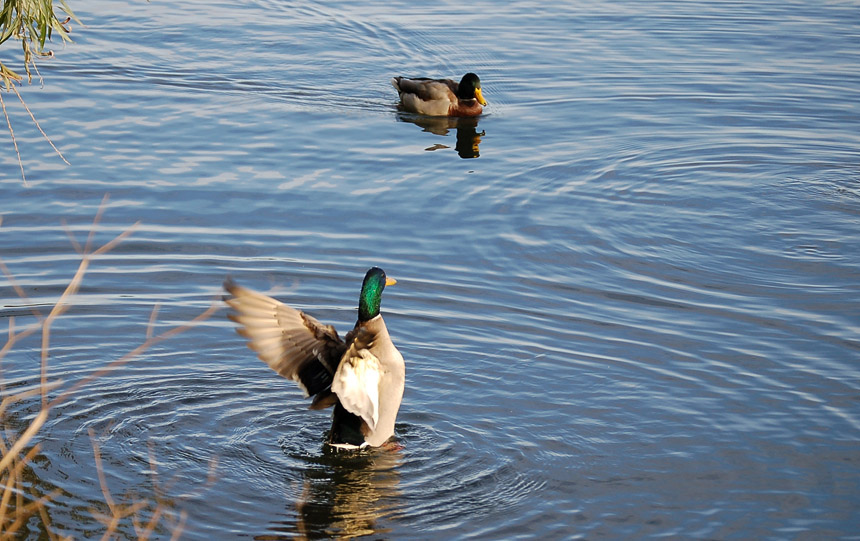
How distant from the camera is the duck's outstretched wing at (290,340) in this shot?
6.65 m

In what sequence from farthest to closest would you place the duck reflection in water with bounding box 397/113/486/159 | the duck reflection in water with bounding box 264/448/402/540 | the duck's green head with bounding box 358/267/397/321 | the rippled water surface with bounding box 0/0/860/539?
the duck reflection in water with bounding box 397/113/486/159 < the duck's green head with bounding box 358/267/397/321 < the rippled water surface with bounding box 0/0/860/539 < the duck reflection in water with bounding box 264/448/402/540

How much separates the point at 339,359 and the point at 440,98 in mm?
9377

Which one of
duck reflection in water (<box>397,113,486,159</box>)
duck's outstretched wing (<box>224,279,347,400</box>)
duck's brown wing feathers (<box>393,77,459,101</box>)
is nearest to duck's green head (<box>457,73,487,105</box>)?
duck's brown wing feathers (<box>393,77,459,101</box>)

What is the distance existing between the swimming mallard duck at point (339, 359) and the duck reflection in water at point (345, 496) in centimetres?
14

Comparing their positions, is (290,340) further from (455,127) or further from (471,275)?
(455,127)

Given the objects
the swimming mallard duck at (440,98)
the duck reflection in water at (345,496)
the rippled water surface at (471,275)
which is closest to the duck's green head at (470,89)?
the swimming mallard duck at (440,98)

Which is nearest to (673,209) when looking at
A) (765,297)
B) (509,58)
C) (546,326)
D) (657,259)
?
(657,259)

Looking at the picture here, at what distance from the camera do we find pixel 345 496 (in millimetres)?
6852

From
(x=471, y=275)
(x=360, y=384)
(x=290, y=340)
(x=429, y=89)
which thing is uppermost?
(x=429, y=89)

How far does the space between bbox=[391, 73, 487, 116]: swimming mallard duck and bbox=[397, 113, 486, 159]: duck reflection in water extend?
0.28ft

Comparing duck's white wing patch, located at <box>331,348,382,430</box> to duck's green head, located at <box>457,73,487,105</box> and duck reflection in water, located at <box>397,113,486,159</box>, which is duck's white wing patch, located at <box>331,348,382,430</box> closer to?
duck reflection in water, located at <box>397,113,486,159</box>

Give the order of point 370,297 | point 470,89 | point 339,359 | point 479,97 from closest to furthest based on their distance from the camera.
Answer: point 339,359
point 370,297
point 470,89
point 479,97

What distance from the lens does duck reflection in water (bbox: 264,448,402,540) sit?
6.41 metres

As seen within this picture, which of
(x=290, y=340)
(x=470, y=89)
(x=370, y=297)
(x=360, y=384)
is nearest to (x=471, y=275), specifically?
(x=370, y=297)
